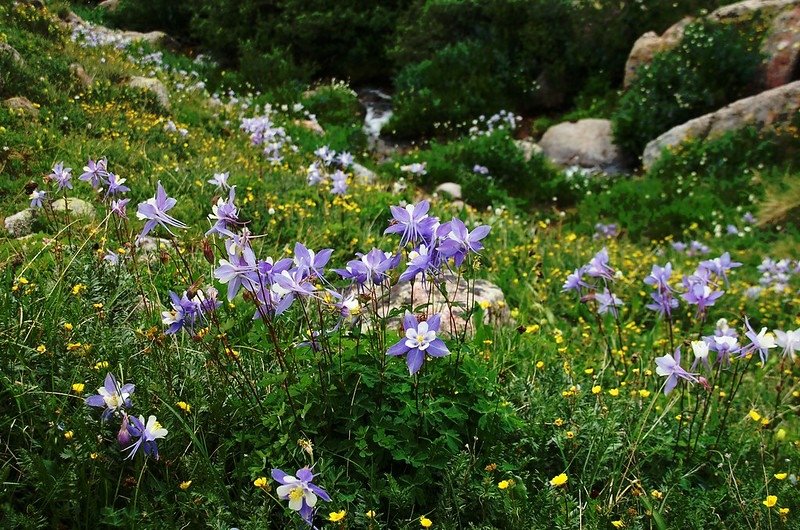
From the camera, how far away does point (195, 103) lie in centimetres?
864

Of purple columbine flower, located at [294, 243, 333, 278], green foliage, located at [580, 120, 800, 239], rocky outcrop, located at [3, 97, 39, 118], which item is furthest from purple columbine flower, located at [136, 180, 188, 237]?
green foliage, located at [580, 120, 800, 239]

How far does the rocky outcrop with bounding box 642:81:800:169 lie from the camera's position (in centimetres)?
905

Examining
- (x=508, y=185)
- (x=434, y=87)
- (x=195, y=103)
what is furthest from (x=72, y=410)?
(x=434, y=87)

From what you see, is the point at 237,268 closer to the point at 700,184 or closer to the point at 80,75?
the point at 80,75

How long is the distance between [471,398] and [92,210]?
312 cm

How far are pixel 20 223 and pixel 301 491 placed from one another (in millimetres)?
3081

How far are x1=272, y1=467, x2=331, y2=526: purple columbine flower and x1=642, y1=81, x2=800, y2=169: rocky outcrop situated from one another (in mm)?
9309

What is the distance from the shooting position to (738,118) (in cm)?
939

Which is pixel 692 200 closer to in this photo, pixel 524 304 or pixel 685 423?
pixel 524 304

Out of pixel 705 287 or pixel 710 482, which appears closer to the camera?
pixel 710 482

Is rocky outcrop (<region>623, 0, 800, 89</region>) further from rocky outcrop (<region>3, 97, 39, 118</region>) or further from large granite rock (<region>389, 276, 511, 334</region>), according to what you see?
rocky outcrop (<region>3, 97, 39, 118</region>)

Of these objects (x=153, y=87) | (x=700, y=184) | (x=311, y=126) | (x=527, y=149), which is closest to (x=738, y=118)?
(x=700, y=184)

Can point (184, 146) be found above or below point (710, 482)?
below

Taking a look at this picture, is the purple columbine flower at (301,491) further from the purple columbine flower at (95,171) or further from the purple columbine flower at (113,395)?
the purple columbine flower at (95,171)
